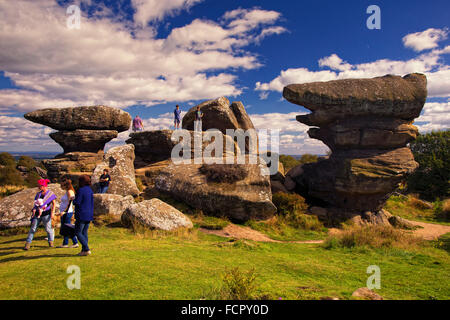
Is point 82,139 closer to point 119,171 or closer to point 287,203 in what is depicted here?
point 119,171

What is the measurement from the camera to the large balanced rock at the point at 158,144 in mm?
21927

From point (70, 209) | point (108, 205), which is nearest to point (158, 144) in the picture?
point (108, 205)

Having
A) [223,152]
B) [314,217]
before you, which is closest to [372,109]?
[314,217]

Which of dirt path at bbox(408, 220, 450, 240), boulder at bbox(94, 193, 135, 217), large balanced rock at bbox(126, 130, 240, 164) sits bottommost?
dirt path at bbox(408, 220, 450, 240)

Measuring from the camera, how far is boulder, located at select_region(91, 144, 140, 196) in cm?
1675

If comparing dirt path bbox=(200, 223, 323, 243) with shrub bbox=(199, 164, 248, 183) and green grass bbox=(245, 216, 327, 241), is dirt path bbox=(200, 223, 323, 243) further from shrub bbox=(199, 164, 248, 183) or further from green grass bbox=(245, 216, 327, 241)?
shrub bbox=(199, 164, 248, 183)

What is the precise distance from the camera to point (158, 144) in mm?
23422

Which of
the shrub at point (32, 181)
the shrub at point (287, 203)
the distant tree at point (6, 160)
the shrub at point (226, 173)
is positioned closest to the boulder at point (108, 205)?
the shrub at point (226, 173)

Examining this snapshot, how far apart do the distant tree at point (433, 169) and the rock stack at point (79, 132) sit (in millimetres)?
37349

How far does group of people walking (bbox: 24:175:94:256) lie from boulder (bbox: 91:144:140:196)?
823cm

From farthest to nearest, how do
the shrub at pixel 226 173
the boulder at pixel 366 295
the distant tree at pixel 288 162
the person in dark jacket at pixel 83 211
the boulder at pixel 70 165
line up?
the distant tree at pixel 288 162 < the boulder at pixel 70 165 < the shrub at pixel 226 173 < the person in dark jacket at pixel 83 211 < the boulder at pixel 366 295

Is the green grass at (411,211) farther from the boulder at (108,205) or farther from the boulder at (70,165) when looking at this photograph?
the boulder at (70,165)

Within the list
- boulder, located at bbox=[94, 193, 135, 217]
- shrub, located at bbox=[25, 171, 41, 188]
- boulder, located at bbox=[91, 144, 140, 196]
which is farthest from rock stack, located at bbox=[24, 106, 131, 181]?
shrub, located at bbox=[25, 171, 41, 188]
